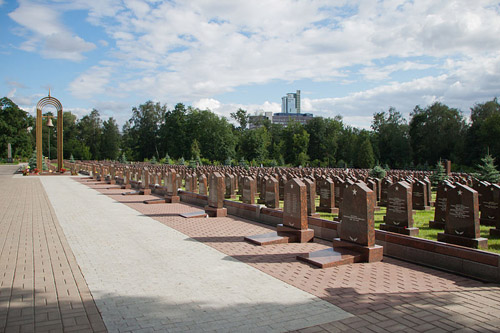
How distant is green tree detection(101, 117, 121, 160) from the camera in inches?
3481

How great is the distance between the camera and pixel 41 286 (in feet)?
17.5

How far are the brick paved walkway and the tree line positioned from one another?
40.8 metres

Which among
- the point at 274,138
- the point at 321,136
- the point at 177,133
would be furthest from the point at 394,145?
the point at 177,133

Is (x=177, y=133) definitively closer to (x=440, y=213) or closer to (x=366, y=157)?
(x=366, y=157)

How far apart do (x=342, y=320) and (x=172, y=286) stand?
251 cm

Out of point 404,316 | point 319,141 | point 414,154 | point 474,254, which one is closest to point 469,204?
point 474,254

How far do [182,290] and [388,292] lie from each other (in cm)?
292

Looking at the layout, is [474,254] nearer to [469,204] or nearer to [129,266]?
[469,204]

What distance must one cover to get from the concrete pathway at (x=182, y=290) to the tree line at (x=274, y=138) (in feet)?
137

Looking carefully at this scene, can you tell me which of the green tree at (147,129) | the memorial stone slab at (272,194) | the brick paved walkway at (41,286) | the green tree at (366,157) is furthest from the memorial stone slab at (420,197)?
the green tree at (147,129)

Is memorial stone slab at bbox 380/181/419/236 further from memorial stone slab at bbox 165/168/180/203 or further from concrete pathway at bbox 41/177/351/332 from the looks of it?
memorial stone slab at bbox 165/168/180/203

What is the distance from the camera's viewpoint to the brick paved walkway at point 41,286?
161 inches

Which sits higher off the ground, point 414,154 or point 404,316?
point 414,154

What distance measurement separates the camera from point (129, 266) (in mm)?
6523
